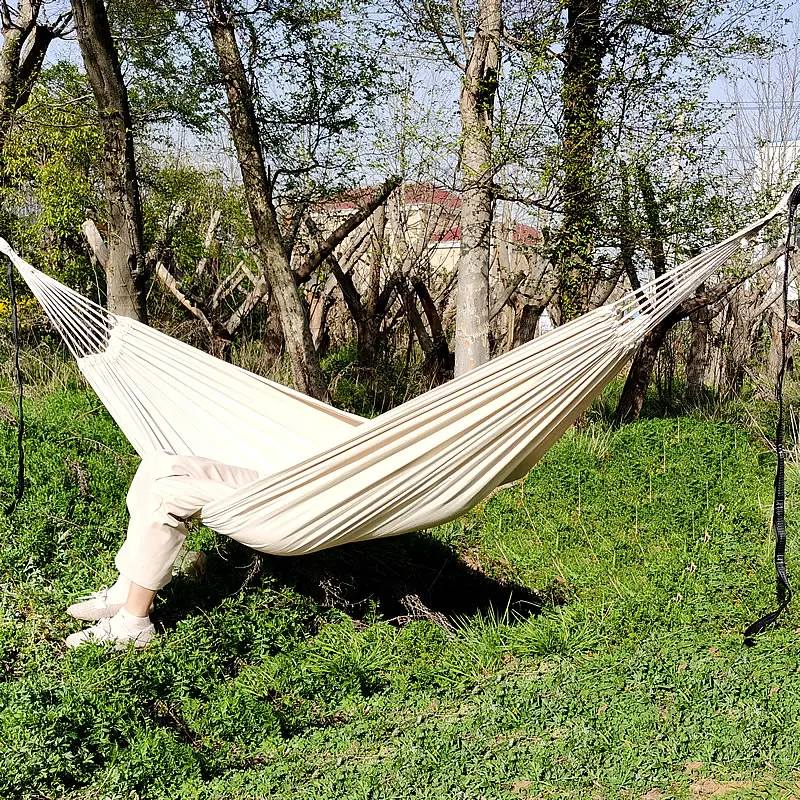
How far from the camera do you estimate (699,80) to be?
4449 millimetres

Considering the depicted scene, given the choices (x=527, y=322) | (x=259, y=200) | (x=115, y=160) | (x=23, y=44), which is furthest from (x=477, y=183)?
(x=23, y=44)

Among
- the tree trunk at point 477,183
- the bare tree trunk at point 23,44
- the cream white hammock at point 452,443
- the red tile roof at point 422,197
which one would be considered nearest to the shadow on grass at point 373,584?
the cream white hammock at point 452,443

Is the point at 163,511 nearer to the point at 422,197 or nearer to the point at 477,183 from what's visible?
the point at 477,183

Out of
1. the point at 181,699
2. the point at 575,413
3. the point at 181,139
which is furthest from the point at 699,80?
the point at 181,139

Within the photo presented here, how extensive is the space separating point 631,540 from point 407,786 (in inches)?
78.6

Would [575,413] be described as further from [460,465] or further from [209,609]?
[209,609]

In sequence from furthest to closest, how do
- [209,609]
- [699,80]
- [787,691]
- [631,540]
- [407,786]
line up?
1. [699,80]
2. [631,540]
3. [209,609]
4. [787,691]
5. [407,786]

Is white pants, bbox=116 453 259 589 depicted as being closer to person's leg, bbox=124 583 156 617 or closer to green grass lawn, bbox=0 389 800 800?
person's leg, bbox=124 583 156 617

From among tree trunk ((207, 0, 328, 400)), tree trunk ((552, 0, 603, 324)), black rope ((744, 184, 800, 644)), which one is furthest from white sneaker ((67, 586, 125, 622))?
tree trunk ((552, 0, 603, 324))

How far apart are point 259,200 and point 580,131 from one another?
5.27ft

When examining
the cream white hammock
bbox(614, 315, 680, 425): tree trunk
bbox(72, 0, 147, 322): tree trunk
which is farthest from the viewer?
bbox(614, 315, 680, 425): tree trunk

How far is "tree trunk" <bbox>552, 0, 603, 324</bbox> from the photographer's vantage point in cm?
442

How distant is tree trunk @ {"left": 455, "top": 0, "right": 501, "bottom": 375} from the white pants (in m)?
2.14

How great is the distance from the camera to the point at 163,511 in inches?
98.8
